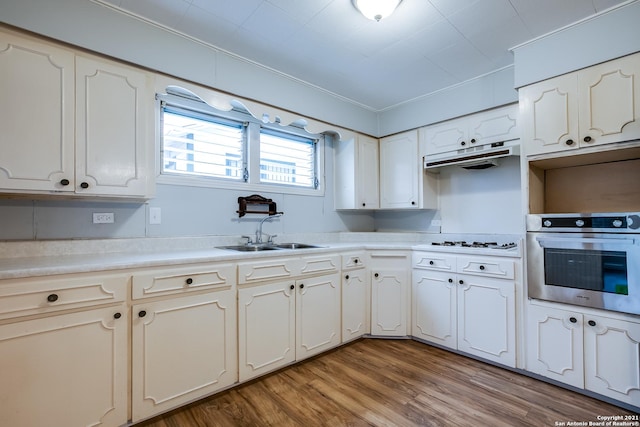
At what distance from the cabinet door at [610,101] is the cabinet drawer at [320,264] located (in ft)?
6.36

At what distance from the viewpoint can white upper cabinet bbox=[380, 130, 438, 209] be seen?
3.16 meters

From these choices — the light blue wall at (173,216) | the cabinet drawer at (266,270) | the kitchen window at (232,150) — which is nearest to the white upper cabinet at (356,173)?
the light blue wall at (173,216)

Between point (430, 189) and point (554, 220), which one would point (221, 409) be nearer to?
point (554, 220)

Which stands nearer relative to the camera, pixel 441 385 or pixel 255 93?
pixel 441 385

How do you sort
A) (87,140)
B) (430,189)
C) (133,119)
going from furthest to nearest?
(430,189), (133,119), (87,140)

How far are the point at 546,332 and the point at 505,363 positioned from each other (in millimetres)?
391

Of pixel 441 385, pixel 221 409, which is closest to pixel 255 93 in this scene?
pixel 221 409

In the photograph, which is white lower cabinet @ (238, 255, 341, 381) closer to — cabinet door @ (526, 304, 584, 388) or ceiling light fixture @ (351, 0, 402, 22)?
cabinet door @ (526, 304, 584, 388)

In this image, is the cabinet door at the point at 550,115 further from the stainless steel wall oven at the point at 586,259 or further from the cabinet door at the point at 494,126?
the stainless steel wall oven at the point at 586,259

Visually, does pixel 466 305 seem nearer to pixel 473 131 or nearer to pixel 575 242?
pixel 575 242

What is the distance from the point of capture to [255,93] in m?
2.44

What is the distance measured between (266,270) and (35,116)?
1.54 meters

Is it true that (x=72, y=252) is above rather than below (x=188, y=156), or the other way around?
below

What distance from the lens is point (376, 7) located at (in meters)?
1.72
